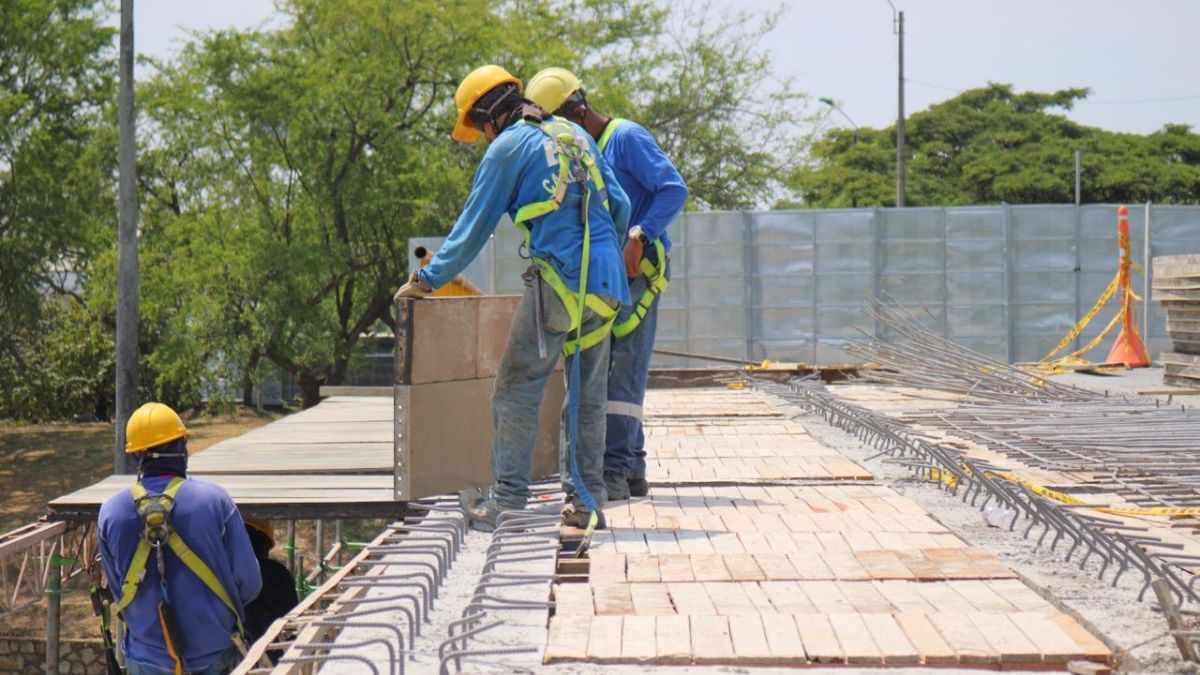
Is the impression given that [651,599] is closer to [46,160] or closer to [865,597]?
[865,597]

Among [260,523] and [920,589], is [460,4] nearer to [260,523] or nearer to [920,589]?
[260,523]

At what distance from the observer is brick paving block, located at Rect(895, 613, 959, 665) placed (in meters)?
3.50

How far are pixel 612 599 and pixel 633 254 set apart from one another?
7.11ft

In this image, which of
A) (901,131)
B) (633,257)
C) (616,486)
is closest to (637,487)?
(616,486)

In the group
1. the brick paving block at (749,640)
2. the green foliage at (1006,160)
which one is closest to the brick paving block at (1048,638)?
the brick paving block at (749,640)

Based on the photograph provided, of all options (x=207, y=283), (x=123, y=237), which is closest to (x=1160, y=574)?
(x=123, y=237)

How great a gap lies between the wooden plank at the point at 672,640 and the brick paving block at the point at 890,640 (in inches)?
17.4

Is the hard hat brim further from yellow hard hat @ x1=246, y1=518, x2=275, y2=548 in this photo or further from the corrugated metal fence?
the corrugated metal fence

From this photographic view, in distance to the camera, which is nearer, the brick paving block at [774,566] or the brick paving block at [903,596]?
the brick paving block at [903,596]

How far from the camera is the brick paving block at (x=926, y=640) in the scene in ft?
11.5

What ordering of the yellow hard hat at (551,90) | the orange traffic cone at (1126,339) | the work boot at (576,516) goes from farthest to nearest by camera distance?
1. the orange traffic cone at (1126,339)
2. the yellow hard hat at (551,90)
3. the work boot at (576,516)

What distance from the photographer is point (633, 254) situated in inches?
240

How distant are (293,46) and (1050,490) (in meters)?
22.9

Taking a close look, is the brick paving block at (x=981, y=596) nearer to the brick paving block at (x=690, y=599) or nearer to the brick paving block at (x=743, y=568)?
the brick paving block at (x=743, y=568)
